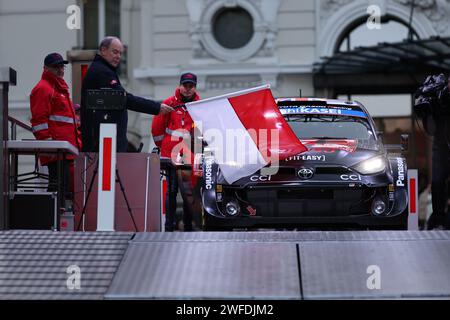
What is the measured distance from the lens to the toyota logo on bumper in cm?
1026

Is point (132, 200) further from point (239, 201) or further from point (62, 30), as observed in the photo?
point (62, 30)

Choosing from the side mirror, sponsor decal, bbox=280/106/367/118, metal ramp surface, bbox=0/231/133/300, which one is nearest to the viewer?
metal ramp surface, bbox=0/231/133/300

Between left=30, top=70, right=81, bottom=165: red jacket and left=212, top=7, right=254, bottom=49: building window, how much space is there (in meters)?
14.7

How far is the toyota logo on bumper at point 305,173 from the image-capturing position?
33.7ft

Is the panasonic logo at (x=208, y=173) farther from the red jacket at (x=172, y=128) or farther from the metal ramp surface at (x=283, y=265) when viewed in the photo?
the metal ramp surface at (x=283, y=265)

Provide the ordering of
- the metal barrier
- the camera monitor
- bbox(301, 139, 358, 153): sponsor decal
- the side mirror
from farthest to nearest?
the side mirror → bbox(301, 139, 358, 153): sponsor decal → the camera monitor → the metal barrier

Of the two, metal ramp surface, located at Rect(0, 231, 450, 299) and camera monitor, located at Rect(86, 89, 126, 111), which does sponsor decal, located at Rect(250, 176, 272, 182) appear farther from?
metal ramp surface, located at Rect(0, 231, 450, 299)

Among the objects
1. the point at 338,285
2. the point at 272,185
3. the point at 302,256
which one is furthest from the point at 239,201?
the point at 338,285

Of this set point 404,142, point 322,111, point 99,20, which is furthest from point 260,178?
point 99,20

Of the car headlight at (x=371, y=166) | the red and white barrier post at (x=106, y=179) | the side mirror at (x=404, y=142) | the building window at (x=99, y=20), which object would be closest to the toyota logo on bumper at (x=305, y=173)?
the car headlight at (x=371, y=166)

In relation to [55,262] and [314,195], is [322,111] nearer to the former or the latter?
[314,195]

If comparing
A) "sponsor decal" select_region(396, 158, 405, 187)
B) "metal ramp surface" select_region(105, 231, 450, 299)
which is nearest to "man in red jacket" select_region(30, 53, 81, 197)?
"metal ramp surface" select_region(105, 231, 450, 299)

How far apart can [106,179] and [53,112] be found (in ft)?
7.98

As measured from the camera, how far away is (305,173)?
10266mm
